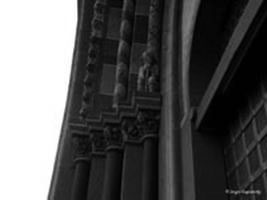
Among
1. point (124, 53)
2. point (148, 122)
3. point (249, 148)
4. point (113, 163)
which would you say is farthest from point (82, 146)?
point (249, 148)

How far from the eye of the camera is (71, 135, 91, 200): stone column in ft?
16.9

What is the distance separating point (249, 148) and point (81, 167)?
2.94 m

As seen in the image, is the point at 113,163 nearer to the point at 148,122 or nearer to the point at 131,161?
the point at 131,161

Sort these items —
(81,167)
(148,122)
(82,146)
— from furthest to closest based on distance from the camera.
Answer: (82,146) < (81,167) < (148,122)

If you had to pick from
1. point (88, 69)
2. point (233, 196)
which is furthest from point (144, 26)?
point (233, 196)

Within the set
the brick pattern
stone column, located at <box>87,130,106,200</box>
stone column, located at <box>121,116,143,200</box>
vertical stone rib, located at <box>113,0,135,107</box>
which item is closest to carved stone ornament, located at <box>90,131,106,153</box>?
stone column, located at <box>87,130,106,200</box>

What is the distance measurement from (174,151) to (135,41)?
2545 mm

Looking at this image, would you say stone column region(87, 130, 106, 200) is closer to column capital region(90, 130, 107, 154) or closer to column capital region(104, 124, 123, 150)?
column capital region(90, 130, 107, 154)

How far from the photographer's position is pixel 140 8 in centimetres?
614

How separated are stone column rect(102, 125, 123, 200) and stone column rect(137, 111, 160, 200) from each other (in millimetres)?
506

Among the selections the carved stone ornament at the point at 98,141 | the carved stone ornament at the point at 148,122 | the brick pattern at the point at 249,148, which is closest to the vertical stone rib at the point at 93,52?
the carved stone ornament at the point at 98,141

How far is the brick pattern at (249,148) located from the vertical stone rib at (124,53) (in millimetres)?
1973

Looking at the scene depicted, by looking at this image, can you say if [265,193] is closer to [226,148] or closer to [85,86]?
[226,148]

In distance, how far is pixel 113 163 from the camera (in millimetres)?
4684
